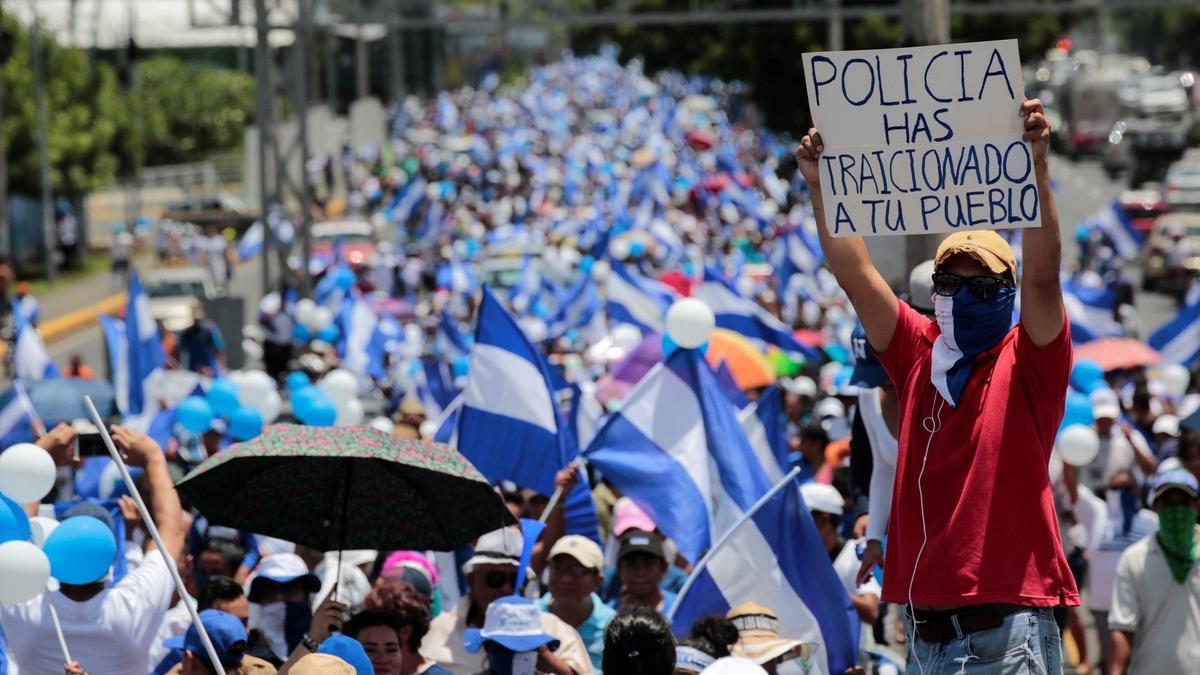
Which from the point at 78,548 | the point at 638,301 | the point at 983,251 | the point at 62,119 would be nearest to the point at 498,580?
the point at 78,548

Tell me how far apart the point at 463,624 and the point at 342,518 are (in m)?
0.66

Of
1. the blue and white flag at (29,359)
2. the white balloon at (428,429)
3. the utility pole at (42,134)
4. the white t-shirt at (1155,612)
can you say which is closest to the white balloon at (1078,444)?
the white t-shirt at (1155,612)

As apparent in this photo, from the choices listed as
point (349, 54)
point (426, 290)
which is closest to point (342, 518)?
point (426, 290)

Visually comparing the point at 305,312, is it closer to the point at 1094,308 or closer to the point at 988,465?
the point at 1094,308

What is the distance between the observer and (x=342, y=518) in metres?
6.77

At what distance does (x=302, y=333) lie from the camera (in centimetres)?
2027

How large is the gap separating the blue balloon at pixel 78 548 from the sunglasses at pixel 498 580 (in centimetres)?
144

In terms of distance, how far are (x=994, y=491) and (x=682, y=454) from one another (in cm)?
416

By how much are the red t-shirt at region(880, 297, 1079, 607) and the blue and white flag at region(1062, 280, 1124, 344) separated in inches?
470

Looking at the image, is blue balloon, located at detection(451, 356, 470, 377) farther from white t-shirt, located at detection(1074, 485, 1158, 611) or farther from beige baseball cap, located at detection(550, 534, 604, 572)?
beige baseball cap, located at detection(550, 534, 604, 572)

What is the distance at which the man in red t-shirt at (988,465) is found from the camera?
447 cm

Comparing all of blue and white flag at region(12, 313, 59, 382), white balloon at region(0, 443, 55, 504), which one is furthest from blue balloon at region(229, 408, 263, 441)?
white balloon at region(0, 443, 55, 504)

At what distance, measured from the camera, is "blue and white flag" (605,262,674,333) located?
48.8 ft

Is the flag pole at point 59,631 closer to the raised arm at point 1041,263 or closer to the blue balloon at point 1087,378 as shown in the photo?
the raised arm at point 1041,263
